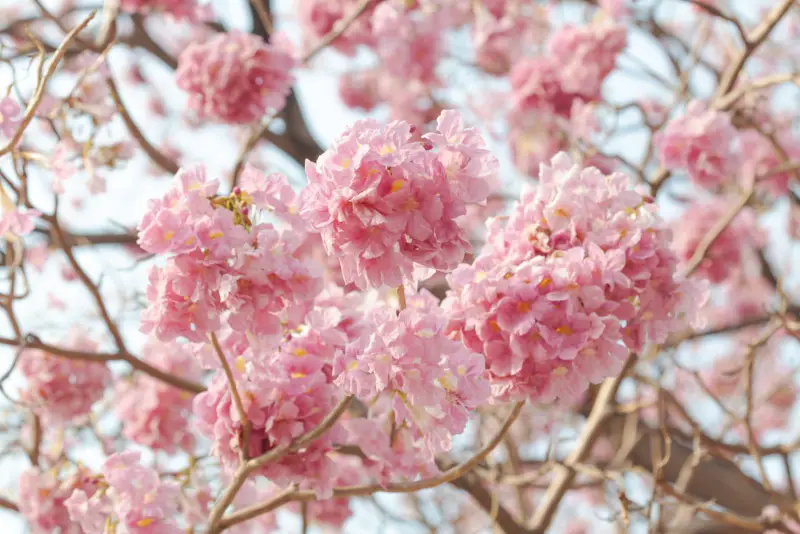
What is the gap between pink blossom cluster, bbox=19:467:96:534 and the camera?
7.59ft

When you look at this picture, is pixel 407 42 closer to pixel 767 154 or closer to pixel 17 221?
pixel 767 154

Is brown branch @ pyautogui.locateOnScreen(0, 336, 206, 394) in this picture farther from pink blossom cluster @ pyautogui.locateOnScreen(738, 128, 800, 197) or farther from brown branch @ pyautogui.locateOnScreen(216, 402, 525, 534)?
pink blossom cluster @ pyautogui.locateOnScreen(738, 128, 800, 197)

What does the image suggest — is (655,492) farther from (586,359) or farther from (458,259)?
(458,259)

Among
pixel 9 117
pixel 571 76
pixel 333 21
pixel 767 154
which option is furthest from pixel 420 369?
pixel 767 154

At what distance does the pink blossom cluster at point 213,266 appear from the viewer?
1463 mm

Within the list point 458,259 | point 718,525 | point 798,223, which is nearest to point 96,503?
point 458,259

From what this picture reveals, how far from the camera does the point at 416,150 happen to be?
1.36m

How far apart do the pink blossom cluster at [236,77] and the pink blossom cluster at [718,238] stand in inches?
77.9

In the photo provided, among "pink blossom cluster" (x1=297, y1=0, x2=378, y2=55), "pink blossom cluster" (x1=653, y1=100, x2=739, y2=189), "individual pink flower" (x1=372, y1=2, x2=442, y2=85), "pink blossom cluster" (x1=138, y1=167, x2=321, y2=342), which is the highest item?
"pink blossom cluster" (x1=297, y1=0, x2=378, y2=55)

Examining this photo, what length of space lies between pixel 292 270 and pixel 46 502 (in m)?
1.28

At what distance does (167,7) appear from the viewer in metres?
3.61

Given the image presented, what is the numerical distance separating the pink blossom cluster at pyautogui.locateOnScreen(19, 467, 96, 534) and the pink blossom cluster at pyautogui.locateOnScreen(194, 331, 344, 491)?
783 millimetres

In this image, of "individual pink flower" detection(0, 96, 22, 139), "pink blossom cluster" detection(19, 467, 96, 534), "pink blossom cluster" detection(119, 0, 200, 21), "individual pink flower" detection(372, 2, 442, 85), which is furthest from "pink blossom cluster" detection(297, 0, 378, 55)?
"pink blossom cluster" detection(19, 467, 96, 534)

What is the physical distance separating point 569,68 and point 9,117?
2213mm
